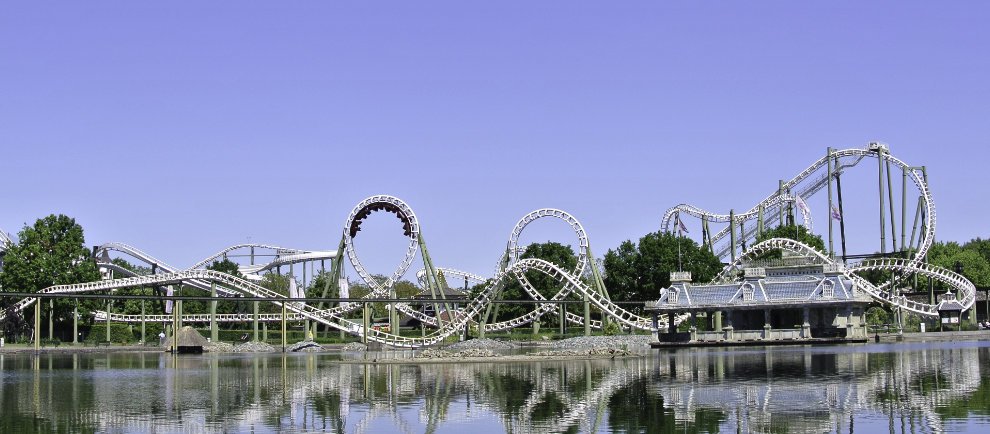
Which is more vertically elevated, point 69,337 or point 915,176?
point 915,176

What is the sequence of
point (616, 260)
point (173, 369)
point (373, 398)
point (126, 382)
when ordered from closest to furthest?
1. point (373, 398)
2. point (126, 382)
3. point (173, 369)
4. point (616, 260)

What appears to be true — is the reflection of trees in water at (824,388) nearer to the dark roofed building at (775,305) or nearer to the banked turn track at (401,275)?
the dark roofed building at (775,305)

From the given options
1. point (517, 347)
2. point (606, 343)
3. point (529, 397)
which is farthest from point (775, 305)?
point (529, 397)

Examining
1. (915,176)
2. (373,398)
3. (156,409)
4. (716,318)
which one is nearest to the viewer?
(156,409)

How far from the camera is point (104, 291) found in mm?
108188

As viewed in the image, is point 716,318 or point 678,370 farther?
point 716,318

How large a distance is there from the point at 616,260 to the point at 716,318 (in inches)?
852

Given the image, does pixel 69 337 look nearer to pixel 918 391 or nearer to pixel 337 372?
pixel 337 372

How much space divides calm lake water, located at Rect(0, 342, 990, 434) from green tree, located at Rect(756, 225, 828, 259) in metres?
53.9

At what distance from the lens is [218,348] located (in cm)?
9231

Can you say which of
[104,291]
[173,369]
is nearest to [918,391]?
[173,369]

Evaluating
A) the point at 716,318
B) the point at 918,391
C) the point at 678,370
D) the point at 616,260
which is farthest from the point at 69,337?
the point at 918,391

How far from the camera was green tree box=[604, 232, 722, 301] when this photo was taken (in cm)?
11006

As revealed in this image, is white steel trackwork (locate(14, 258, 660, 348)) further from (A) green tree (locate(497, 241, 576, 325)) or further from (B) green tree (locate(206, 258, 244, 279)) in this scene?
→ (B) green tree (locate(206, 258, 244, 279))
